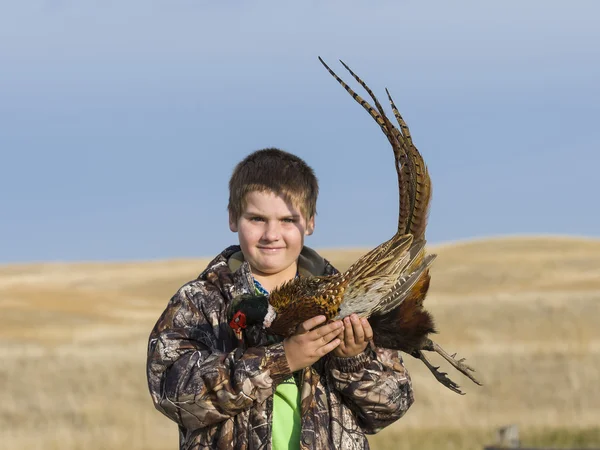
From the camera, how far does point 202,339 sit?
439 centimetres

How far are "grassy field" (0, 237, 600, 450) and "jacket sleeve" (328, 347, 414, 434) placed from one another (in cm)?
806

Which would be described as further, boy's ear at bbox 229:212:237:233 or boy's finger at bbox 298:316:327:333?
boy's ear at bbox 229:212:237:233

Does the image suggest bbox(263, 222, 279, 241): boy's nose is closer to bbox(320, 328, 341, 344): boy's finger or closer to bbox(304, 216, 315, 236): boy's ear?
bbox(304, 216, 315, 236): boy's ear

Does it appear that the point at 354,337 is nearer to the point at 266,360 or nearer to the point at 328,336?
the point at 328,336

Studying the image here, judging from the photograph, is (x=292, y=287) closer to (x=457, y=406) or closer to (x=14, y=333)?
(x=457, y=406)

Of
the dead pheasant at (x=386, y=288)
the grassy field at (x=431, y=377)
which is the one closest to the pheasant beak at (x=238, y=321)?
the dead pheasant at (x=386, y=288)

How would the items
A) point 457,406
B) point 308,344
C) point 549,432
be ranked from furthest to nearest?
point 457,406
point 549,432
point 308,344

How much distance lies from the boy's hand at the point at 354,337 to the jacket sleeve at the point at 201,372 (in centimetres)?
22

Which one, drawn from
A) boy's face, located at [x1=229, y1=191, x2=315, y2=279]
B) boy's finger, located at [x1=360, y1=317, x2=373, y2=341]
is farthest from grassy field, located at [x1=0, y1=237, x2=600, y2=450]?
boy's finger, located at [x1=360, y1=317, x2=373, y2=341]

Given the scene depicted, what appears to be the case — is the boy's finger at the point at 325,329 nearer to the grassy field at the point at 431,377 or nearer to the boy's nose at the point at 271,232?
the boy's nose at the point at 271,232

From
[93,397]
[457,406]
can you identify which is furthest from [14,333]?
[457,406]

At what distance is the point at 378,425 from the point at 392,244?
27.5 inches

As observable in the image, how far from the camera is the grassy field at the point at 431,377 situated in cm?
1362

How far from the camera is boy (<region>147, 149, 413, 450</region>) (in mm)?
4145
